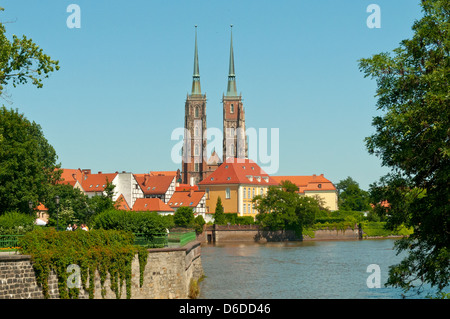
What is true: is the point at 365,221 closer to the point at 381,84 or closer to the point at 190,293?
the point at 190,293

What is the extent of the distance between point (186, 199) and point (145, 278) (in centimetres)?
7900

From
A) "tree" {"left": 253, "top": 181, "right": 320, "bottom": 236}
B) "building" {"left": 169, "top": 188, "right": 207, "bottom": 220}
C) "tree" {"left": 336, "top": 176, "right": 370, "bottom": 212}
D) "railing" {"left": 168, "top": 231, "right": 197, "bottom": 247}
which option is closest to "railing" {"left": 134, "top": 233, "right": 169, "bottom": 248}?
"railing" {"left": 168, "top": 231, "right": 197, "bottom": 247}

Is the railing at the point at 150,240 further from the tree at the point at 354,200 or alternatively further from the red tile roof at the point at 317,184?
the red tile roof at the point at 317,184

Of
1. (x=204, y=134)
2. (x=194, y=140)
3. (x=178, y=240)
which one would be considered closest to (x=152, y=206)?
(x=204, y=134)

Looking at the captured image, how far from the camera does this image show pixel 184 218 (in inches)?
3484

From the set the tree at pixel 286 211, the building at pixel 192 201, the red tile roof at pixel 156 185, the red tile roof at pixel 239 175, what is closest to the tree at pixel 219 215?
the tree at pixel 286 211

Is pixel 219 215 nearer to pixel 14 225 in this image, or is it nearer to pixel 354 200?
pixel 354 200

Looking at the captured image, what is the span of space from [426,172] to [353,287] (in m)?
18.6

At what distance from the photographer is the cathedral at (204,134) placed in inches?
5753

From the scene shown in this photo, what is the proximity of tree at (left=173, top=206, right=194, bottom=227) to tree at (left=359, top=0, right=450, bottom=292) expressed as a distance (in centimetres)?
6753

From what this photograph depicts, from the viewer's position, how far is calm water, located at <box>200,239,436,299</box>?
113ft

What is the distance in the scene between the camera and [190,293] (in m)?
30.8

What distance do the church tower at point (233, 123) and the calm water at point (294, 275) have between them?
80380 mm
